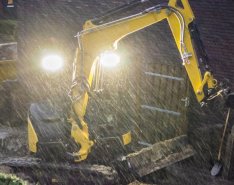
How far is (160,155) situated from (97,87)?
192 centimetres

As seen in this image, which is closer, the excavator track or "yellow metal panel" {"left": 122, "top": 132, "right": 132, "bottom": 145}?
the excavator track

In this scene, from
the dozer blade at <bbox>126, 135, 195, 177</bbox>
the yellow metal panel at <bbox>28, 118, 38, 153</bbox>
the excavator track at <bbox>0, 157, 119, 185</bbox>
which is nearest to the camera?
the excavator track at <bbox>0, 157, 119, 185</bbox>

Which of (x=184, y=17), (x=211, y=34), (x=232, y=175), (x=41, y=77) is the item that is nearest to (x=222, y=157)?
(x=232, y=175)

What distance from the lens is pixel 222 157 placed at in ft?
28.8

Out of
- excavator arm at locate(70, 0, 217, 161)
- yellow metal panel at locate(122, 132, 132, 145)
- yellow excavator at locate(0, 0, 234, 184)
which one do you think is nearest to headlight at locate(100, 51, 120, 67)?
yellow excavator at locate(0, 0, 234, 184)

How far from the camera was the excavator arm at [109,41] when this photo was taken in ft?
22.3

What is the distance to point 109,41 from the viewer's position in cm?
758

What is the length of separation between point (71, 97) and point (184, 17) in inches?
98.5

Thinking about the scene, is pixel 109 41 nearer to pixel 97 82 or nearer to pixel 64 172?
pixel 97 82

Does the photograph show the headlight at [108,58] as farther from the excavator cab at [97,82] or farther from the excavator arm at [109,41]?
the excavator arm at [109,41]

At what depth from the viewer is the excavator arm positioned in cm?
680

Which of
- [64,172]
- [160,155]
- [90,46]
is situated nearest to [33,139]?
[64,172]

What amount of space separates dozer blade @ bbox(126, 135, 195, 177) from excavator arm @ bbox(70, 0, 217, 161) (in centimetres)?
99

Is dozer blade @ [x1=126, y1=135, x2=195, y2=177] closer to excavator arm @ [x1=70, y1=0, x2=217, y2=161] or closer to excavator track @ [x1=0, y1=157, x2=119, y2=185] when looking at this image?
excavator track @ [x1=0, y1=157, x2=119, y2=185]
